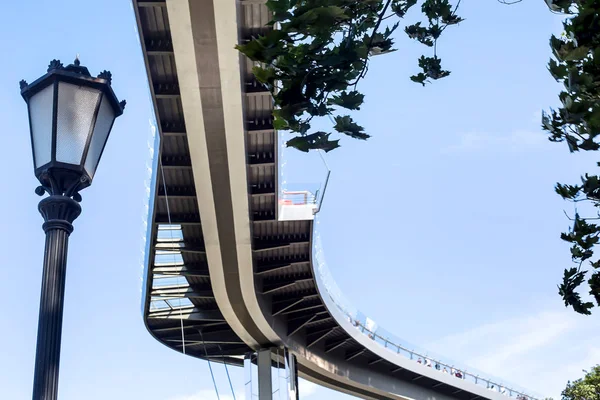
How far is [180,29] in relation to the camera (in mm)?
17984

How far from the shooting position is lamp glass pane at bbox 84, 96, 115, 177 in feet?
23.2

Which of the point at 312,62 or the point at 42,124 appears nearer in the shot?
the point at 312,62

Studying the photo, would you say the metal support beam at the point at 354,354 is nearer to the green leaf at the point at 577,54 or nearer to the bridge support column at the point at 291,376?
the bridge support column at the point at 291,376

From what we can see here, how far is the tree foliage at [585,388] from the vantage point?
31.1 meters

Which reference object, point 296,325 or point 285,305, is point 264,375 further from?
point 285,305

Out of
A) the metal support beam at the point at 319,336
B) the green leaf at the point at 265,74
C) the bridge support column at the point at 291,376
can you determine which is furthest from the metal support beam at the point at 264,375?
the green leaf at the point at 265,74

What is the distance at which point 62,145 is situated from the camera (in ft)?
22.7

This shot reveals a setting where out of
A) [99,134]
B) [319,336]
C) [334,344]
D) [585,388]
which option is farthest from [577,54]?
[334,344]

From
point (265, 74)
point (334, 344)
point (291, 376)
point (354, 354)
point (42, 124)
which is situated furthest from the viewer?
point (354, 354)

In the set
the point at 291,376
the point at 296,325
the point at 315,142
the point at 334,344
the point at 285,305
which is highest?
the point at 285,305

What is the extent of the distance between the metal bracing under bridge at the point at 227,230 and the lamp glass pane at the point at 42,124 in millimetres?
10387

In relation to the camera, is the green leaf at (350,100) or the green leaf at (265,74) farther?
→ the green leaf at (350,100)

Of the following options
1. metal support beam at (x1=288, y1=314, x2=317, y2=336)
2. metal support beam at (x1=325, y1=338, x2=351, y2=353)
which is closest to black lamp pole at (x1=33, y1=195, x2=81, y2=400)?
metal support beam at (x1=288, y1=314, x2=317, y2=336)

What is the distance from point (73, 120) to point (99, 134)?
0.32 metres
